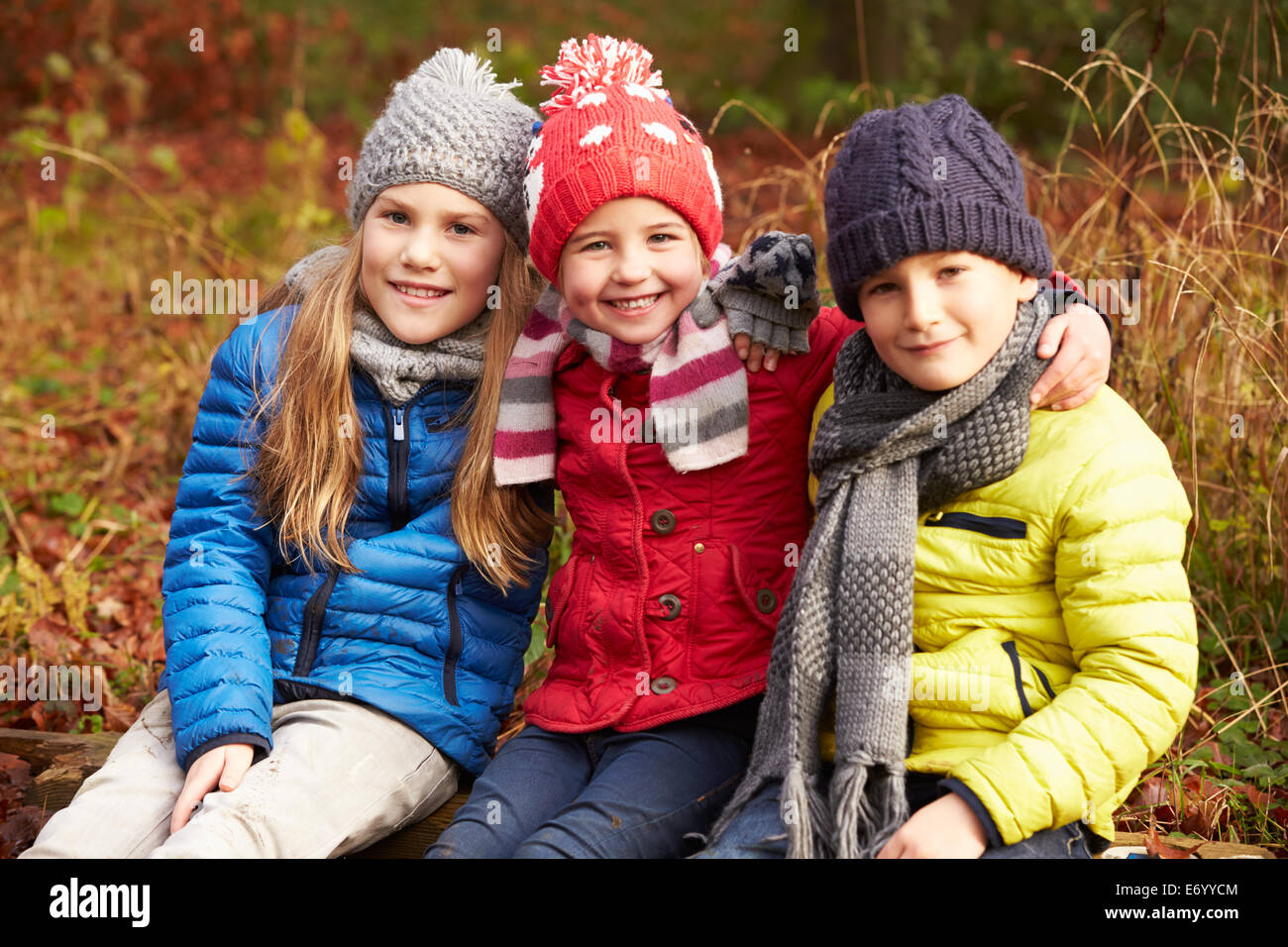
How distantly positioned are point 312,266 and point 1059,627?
194 cm

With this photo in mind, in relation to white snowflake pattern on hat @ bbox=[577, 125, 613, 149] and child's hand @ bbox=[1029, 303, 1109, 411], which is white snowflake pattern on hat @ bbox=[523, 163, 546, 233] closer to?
white snowflake pattern on hat @ bbox=[577, 125, 613, 149]

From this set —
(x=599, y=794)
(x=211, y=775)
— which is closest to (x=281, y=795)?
(x=211, y=775)

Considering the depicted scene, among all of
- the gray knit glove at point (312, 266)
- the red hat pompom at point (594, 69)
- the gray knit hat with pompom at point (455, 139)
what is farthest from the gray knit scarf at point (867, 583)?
the gray knit glove at point (312, 266)

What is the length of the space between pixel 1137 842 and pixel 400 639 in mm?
1671

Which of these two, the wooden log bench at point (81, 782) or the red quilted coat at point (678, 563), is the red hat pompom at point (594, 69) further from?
the wooden log bench at point (81, 782)

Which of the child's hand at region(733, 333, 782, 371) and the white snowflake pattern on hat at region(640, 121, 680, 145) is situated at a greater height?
the white snowflake pattern on hat at region(640, 121, 680, 145)

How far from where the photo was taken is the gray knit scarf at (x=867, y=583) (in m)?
2.15

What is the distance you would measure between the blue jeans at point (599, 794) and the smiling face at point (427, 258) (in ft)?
3.25

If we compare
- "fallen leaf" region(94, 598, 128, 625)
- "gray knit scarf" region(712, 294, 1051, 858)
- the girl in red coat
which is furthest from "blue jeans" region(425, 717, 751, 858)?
"fallen leaf" region(94, 598, 128, 625)

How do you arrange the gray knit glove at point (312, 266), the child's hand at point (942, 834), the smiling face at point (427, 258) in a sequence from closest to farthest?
the child's hand at point (942, 834), the smiling face at point (427, 258), the gray knit glove at point (312, 266)

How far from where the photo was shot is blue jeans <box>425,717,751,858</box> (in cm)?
229

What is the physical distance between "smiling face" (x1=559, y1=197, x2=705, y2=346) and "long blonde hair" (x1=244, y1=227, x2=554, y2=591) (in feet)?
1.13

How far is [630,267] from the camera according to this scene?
247 cm

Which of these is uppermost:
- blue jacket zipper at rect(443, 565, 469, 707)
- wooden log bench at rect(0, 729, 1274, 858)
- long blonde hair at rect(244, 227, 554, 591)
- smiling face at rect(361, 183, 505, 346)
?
smiling face at rect(361, 183, 505, 346)
